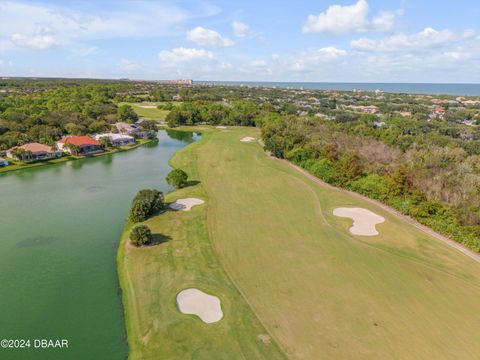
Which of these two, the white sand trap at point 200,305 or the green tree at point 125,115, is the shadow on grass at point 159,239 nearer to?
the white sand trap at point 200,305

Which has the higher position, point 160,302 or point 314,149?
point 314,149

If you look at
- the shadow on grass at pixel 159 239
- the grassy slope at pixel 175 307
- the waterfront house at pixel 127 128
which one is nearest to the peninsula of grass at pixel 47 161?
the waterfront house at pixel 127 128

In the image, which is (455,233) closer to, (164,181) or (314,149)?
(314,149)

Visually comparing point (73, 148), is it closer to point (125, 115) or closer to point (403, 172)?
point (125, 115)

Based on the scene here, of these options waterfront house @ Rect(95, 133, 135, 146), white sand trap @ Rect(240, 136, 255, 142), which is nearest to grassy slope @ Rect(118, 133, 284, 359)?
waterfront house @ Rect(95, 133, 135, 146)

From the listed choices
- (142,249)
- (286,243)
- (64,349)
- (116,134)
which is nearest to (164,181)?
(142,249)

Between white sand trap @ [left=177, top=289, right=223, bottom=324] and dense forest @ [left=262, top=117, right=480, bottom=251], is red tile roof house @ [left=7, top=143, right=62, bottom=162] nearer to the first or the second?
dense forest @ [left=262, top=117, right=480, bottom=251]
